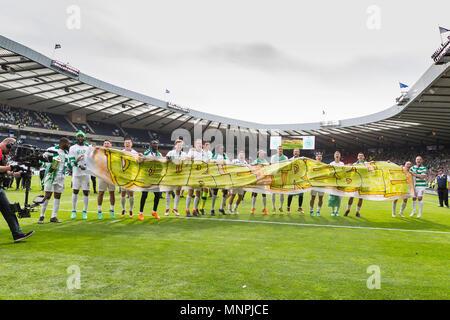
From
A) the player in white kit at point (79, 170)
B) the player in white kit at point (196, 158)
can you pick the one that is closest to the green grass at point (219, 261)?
the player in white kit at point (79, 170)

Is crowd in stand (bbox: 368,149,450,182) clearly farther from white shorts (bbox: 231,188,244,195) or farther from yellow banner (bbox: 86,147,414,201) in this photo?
white shorts (bbox: 231,188,244,195)

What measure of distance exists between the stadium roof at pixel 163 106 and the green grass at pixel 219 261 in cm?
1263

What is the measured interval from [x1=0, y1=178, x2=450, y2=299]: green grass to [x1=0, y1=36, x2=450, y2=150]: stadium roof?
41.5 feet

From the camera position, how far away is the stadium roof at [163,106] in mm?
20766

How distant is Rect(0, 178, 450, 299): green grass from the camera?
301 centimetres

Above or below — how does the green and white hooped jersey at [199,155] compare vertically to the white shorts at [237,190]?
above

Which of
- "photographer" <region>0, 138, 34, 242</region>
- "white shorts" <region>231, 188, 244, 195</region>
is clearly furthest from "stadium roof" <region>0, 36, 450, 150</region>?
"photographer" <region>0, 138, 34, 242</region>

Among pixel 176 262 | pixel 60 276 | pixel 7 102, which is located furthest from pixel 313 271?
pixel 7 102

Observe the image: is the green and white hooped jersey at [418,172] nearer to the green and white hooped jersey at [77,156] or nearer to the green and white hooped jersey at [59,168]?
the green and white hooped jersey at [77,156]

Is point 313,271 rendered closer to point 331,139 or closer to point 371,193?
point 371,193

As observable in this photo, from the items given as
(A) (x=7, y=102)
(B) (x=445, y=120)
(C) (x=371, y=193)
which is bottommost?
(C) (x=371, y=193)

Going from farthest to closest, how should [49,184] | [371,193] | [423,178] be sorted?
[423,178] → [371,193] → [49,184]
